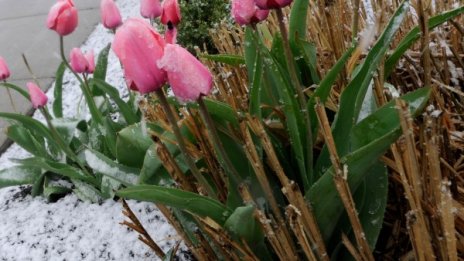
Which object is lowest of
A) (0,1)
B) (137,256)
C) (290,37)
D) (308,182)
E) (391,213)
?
(137,256)

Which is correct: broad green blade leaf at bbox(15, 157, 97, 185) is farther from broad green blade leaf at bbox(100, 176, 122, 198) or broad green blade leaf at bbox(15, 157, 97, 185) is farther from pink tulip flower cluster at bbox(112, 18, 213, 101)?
pink tulip flower cluster at bbox(112, 18, 213, 101)

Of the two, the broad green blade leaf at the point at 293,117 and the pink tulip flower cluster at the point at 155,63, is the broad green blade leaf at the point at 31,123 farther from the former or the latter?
the pink tulip flower cluster at the point at 155,63

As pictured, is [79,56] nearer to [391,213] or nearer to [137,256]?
[137,256]

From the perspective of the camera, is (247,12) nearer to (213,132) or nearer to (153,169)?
(213,132)

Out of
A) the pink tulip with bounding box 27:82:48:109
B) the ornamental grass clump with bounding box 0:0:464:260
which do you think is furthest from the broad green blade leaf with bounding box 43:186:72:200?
the ornamental grass clump with bounding box 0:0:464:260

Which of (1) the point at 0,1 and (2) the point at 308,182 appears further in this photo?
(1) the point at 0,1

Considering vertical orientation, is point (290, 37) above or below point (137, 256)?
above

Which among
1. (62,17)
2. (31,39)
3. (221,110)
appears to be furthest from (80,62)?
(31,39)

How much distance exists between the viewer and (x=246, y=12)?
3.37ft

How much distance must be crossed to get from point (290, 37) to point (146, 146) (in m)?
0.44

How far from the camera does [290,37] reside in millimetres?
1375

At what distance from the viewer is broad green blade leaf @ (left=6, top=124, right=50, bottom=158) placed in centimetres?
217

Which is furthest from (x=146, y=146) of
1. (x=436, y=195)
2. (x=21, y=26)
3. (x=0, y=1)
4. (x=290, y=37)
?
(x=0, y=1)

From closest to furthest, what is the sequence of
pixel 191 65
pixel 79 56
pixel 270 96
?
1. pixel 191 65
2. pixel 270 96
3. pixel 79 56
